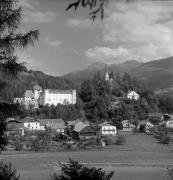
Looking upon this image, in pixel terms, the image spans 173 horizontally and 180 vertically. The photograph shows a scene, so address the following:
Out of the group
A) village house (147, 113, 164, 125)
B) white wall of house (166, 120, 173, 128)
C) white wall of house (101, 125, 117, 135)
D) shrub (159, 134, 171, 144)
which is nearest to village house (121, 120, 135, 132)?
white wall of house (101, 125, 117, 135)

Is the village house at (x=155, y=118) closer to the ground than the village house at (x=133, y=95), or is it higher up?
closer to the ground

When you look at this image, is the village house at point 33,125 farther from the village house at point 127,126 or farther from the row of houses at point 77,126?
the village house at point 127,126

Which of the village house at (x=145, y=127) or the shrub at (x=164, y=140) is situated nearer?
the shrub at (x=164, y=140)

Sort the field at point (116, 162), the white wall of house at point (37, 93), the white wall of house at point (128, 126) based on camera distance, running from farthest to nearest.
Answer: the white wall of house at point (37, 93)
the white wall of house at point (128, 126)
the field at point (116, 162)

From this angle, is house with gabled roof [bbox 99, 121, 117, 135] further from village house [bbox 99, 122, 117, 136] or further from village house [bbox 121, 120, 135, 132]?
village house [bbox 121, 120, 135, 132]

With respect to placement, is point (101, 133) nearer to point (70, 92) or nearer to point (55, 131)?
point (55, 131)

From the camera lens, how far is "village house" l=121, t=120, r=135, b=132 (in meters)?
63.3

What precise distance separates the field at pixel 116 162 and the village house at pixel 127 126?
16624mm

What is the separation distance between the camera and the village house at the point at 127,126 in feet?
208

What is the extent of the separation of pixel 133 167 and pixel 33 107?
155ft

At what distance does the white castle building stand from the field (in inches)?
1303

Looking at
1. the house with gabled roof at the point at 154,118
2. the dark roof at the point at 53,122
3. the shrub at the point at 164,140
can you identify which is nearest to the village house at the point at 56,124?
the dark roof at the point at 53,122

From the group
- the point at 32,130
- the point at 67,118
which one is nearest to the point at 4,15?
the point at 32,130

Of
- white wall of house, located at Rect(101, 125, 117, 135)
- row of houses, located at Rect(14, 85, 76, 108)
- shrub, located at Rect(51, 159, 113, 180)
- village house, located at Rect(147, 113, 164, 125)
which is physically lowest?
shrub, located at Rect(51, 159, 113, 180)
